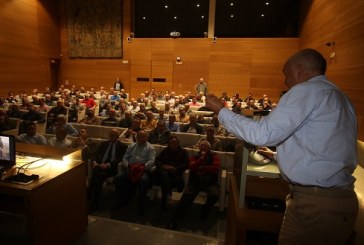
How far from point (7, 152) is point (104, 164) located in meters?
1.56

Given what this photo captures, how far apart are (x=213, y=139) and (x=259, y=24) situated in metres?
10.3

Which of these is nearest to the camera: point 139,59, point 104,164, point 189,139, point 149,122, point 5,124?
point 104,164

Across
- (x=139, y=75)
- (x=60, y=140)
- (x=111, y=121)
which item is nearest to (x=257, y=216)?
(x=60, y=140)

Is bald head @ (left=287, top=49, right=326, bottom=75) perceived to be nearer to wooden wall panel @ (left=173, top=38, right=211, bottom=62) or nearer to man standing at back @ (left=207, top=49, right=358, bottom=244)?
man standing at back @ (left=207, top=49, right=358, bottom=244)

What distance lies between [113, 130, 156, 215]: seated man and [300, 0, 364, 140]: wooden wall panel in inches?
121

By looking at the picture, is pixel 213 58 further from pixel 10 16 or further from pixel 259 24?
pixel 10 16

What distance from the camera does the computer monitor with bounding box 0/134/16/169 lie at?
2488mm

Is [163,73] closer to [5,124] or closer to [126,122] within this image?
[126,122]

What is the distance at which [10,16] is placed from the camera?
11.7 metres

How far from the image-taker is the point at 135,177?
12.2 ft

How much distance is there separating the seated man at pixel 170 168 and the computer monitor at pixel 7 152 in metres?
1.85

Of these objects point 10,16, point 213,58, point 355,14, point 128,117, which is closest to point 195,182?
point 128,117

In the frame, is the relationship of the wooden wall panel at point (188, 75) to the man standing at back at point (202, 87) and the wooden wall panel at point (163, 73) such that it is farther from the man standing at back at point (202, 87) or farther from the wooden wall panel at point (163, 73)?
the man standing at back at point (202, 87)

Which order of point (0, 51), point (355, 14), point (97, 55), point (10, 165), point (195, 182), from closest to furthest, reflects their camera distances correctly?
1. point (10, 165)
2. point (195, 182)
3. point (355, 14)
4. point (0, 51)
5. point (97, 55)
